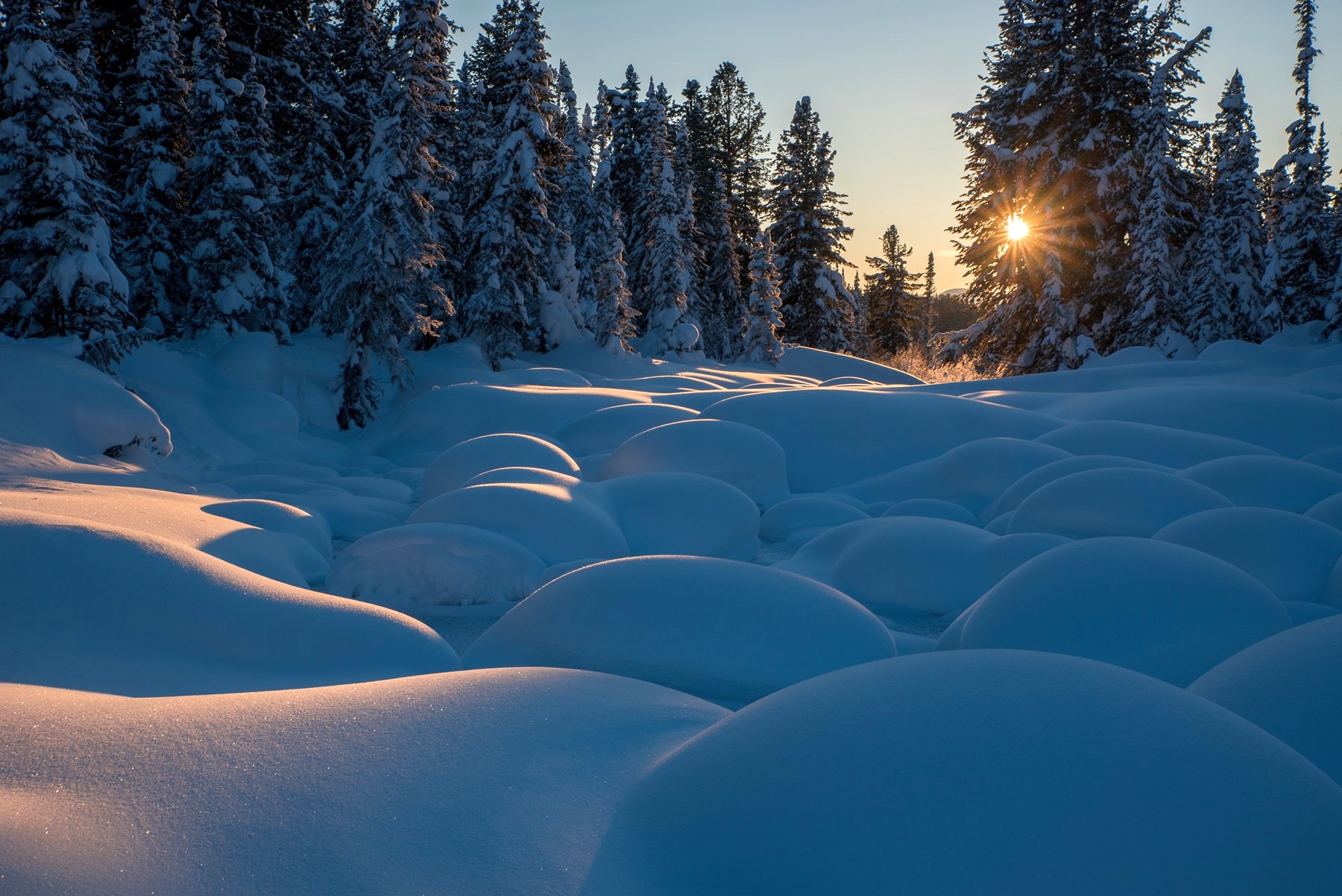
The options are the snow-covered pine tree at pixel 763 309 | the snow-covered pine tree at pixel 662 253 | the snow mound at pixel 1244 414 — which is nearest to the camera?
the snow mound at pixel 1244 414

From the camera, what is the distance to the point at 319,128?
19.8 meters

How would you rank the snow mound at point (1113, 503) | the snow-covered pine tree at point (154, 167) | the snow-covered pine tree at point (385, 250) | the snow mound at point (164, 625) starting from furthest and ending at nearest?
the snow-covered pine tree at point (154, 167), the snow-covered pine tree at point (385, 250), the snow mound at point (1113, 503), the snow mound at point (164, 625)

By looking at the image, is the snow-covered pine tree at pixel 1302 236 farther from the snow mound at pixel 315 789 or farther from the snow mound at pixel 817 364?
the snow mound at pixel 315 789

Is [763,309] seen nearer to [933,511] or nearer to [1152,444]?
[1152,444]

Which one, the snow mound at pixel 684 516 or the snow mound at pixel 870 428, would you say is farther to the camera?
the snow mound at pixel 870 428

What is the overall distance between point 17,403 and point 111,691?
5.80 metres

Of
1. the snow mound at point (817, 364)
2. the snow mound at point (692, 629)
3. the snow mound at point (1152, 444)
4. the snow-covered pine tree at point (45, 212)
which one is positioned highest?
the snow-covered pine tree at point (45, 212)

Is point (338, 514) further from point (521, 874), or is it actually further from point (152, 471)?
point (521, 874)

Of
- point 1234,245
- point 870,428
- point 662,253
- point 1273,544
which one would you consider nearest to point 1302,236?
point 1234,245

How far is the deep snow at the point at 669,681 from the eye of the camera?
1.44 metres

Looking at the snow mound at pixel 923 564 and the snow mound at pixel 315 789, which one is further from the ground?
the snow mound at pixel 315 789

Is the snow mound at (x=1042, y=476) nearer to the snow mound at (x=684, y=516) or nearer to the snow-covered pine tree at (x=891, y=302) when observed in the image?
the snow mound at (x=684, y=516)

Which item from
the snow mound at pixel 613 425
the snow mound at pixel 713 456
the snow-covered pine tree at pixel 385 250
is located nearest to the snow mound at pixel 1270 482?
the snow mound at pixel 713 456

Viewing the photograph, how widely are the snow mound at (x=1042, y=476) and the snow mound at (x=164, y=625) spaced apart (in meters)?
4.52
